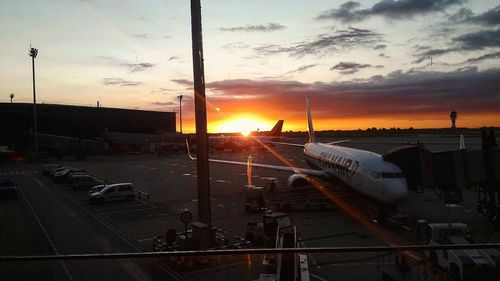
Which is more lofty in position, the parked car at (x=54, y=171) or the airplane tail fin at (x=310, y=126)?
the airplane tail fin at (x=310, y=126)

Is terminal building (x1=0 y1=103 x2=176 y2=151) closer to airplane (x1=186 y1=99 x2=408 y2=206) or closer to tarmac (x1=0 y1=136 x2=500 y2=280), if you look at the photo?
tarmac (x1=0 y1=136 x2=500 y2=280)

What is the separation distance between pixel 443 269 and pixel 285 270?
7535mm

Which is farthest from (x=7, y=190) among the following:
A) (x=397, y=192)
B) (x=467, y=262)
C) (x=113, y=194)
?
(x=467, y=262)

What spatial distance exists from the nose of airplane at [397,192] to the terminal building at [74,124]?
107950mm

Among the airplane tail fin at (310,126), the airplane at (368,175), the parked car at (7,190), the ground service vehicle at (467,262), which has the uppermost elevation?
the airplane tail fin at (310,126)

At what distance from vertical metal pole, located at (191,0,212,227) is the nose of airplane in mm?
12167

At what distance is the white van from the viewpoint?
129 ft

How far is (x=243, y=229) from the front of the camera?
2778cm

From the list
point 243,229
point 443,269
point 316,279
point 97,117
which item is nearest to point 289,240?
point 316,279

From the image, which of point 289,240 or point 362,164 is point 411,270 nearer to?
point 289,240

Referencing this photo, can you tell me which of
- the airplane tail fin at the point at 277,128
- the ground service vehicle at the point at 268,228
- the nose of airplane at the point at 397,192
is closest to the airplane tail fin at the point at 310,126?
the nose of airplane at the point at 397,192

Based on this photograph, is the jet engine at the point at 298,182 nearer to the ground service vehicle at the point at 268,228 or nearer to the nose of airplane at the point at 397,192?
the nose of airplane at the point at 397,192

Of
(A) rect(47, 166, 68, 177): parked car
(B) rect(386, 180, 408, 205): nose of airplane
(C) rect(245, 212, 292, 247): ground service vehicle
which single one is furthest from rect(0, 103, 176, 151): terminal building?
(B) rect(386, 180, 408, 205): nose of airplane

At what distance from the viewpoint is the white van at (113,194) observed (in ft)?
129
